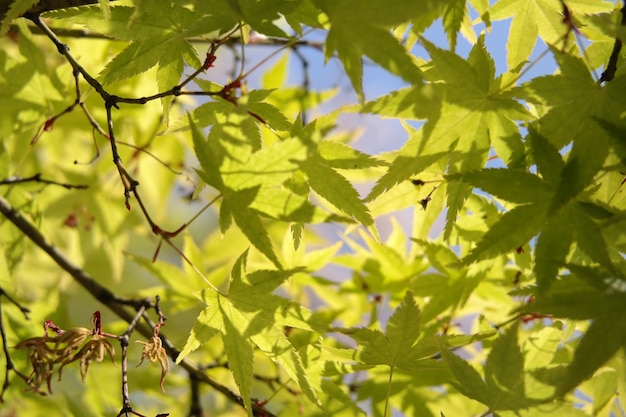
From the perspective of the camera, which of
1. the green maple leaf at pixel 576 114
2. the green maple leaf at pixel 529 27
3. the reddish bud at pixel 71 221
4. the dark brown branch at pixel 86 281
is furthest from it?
the reddish bud at pixel 71 221

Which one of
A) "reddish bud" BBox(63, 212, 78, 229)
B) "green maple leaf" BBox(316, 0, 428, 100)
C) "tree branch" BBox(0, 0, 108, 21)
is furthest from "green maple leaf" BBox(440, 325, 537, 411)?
"reddish bud" BBox(63, 212, 78, 229)

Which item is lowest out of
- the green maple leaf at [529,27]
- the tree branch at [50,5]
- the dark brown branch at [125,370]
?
the dark brown branch at [125,370]

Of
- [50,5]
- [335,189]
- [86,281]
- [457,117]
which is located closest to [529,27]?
[457,117]

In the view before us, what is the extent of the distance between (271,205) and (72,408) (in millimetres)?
785

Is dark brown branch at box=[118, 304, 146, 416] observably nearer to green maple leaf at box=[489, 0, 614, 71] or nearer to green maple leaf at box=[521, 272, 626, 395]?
green maple leaf at box=[521, 272, 626, 395]

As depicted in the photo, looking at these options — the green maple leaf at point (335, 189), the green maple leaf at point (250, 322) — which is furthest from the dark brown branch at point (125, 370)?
the green maple leaf at point (335, 189)

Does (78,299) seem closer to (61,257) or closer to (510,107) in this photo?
(61,257)

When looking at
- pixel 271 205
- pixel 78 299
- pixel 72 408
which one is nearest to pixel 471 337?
pixel 271 205

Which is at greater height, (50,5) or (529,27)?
(50,5)

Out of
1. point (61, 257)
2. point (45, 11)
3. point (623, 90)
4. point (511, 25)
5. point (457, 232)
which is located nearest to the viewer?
point (623, 90)

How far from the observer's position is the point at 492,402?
82 cm

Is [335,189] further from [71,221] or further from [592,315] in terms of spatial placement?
[71,221]

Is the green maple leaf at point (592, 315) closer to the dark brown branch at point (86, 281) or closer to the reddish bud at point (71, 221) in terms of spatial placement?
the dark brown branch at point (86, 281)

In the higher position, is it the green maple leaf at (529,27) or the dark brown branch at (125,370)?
the green maple leaf at (529,27)
